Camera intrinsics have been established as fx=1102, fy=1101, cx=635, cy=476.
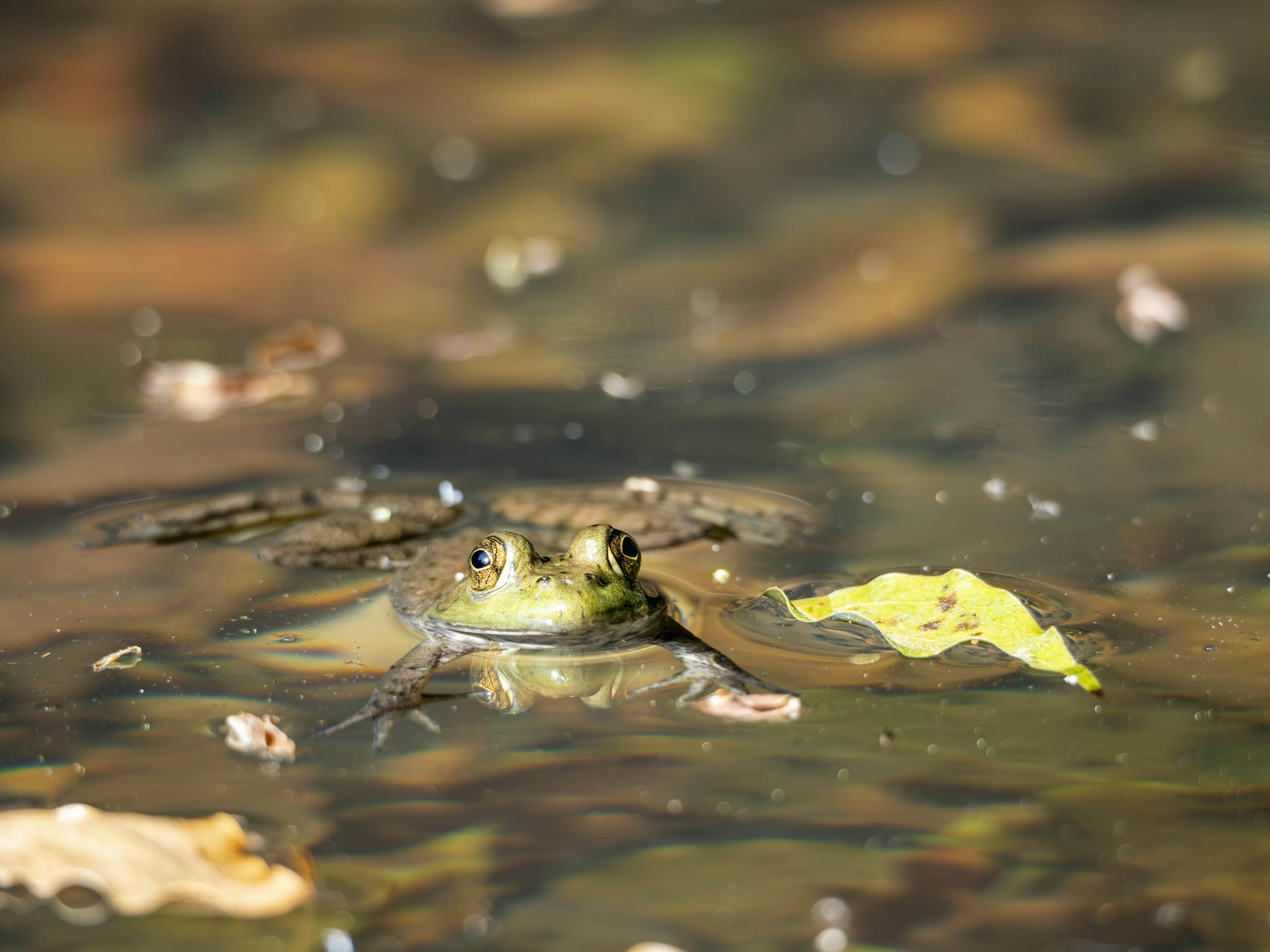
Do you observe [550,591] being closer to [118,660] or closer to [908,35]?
[118,660]

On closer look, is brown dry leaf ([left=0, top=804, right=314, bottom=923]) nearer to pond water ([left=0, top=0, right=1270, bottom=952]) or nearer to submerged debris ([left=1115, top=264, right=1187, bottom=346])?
pond water ([left=0, top=0, right=1270, bottom=952])

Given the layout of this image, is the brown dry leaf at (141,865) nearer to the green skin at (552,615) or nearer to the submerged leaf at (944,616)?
the green skin at (552,615)

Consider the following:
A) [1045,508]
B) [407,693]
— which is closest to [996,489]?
[1045,508]

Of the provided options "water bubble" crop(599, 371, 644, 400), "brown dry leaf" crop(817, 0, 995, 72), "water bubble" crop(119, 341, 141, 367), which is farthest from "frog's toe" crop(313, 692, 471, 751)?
"brown dry leaf" crop(817, 0, 995, 72)

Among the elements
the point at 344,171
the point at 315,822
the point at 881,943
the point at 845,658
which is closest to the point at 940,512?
the point at 845,658

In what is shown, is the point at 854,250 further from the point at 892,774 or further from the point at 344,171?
the point at 892,774

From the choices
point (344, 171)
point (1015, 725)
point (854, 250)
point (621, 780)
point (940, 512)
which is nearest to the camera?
point (621, 780)

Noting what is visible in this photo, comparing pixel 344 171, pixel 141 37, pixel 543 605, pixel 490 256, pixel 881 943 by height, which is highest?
pixel 141 37
